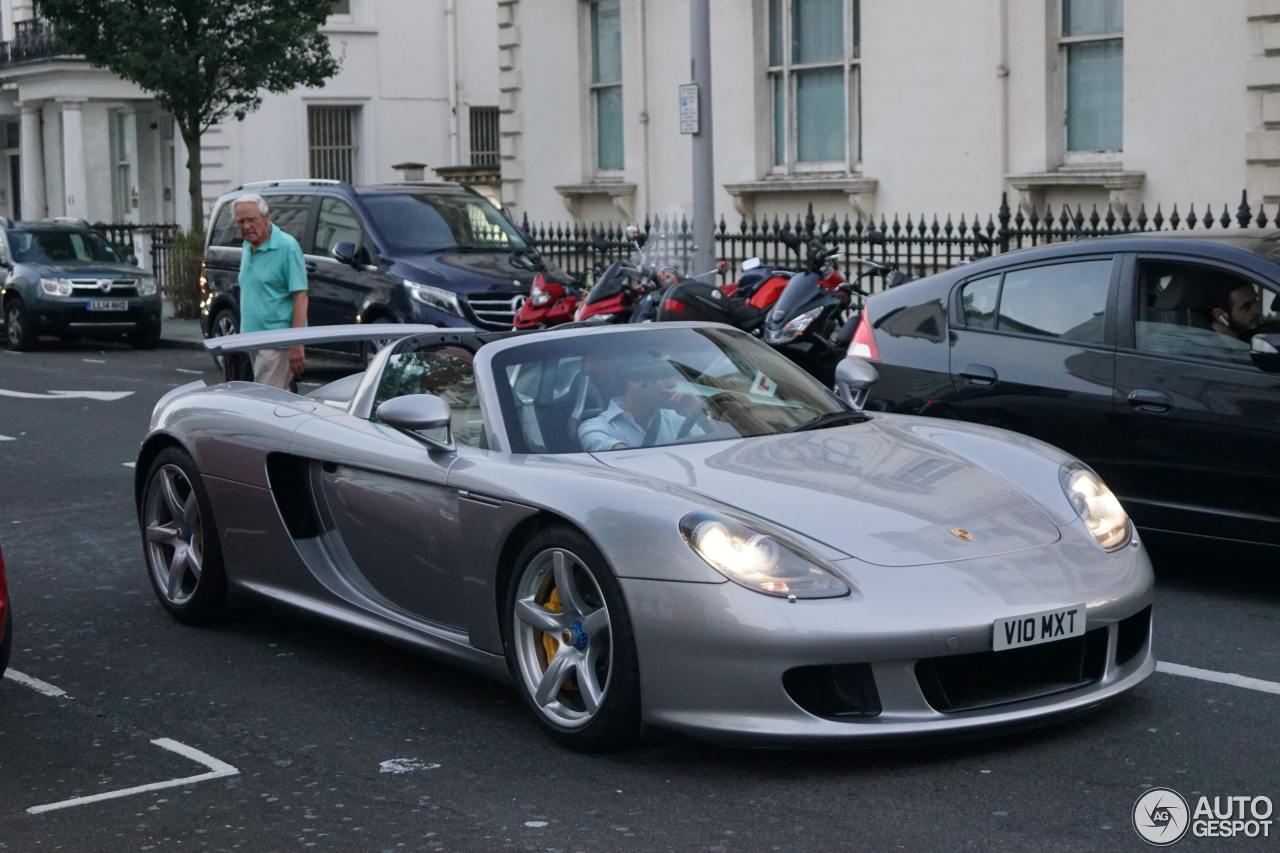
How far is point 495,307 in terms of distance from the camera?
17.0 m

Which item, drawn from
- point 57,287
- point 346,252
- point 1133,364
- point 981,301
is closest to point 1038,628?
point 1133,364

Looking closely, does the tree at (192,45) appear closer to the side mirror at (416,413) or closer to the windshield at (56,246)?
the windshield at (56,246)

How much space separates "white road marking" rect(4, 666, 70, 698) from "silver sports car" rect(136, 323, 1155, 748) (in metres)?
0.80

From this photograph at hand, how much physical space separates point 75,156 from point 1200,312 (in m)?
34.6

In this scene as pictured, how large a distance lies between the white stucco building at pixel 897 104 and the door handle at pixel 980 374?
8422 millimetres

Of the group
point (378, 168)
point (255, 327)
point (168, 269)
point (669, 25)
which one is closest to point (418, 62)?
point (378, 168)

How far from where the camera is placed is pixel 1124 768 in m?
5.32

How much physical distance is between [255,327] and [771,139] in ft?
37.0

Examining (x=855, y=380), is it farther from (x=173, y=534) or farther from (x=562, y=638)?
(x=173, y=534)

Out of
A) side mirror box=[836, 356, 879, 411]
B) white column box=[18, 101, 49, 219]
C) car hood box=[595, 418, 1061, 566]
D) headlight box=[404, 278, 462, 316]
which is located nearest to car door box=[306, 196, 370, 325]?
headlight box=[404, 278, 462, 316]

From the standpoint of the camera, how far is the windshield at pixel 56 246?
24.3 metres

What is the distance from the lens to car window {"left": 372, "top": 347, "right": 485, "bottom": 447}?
21.2 feet

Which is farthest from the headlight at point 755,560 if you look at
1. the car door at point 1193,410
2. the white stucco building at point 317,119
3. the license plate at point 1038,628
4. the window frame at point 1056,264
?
the white stucco building at point 317,119

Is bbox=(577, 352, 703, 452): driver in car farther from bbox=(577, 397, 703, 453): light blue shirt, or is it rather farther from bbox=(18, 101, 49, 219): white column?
bbox=(18, 101, 49, 219): white column
